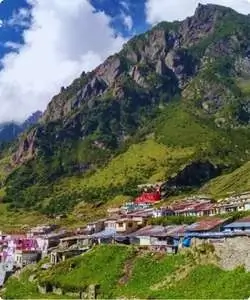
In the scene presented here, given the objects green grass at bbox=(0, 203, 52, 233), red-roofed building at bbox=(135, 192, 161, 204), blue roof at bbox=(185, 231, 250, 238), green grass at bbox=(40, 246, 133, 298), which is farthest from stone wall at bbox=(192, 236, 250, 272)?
green grass at bbox=(0, 203, 52, 233)

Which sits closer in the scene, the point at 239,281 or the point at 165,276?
the point at 239,281

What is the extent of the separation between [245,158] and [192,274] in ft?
517

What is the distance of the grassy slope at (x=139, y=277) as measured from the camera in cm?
3778

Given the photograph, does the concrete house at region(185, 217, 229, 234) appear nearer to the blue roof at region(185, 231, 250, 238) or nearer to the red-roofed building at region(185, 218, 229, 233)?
the red-roofed building at region(185, 218, 229, 233)

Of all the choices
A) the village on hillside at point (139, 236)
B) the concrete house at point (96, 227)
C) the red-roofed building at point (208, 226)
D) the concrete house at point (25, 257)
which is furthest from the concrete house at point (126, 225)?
the red-roofed building at point (208, 226)

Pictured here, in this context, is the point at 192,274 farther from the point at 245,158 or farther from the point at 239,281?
the point at 245,158

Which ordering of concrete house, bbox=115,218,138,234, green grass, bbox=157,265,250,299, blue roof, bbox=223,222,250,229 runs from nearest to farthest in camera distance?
green grass, bbox=157,265,250,299 → blue roof, bbox=223,222,250,229 → concrete house, bbox=115,218,138,234

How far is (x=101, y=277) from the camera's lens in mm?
46531

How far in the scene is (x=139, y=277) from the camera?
44406 millimetres

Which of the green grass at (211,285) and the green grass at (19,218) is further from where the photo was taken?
the green grass at (19,218)

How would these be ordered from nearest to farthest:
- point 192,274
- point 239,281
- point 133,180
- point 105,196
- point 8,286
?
point 239,281 → point 192,274 → point 8,286 → point 105,196 → point 133,180

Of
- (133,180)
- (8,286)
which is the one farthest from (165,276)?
(133,180)

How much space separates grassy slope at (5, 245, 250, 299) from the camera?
124ft

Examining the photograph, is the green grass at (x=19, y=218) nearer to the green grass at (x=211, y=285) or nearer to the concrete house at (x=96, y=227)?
the concrete house at (x=96, y=227)
